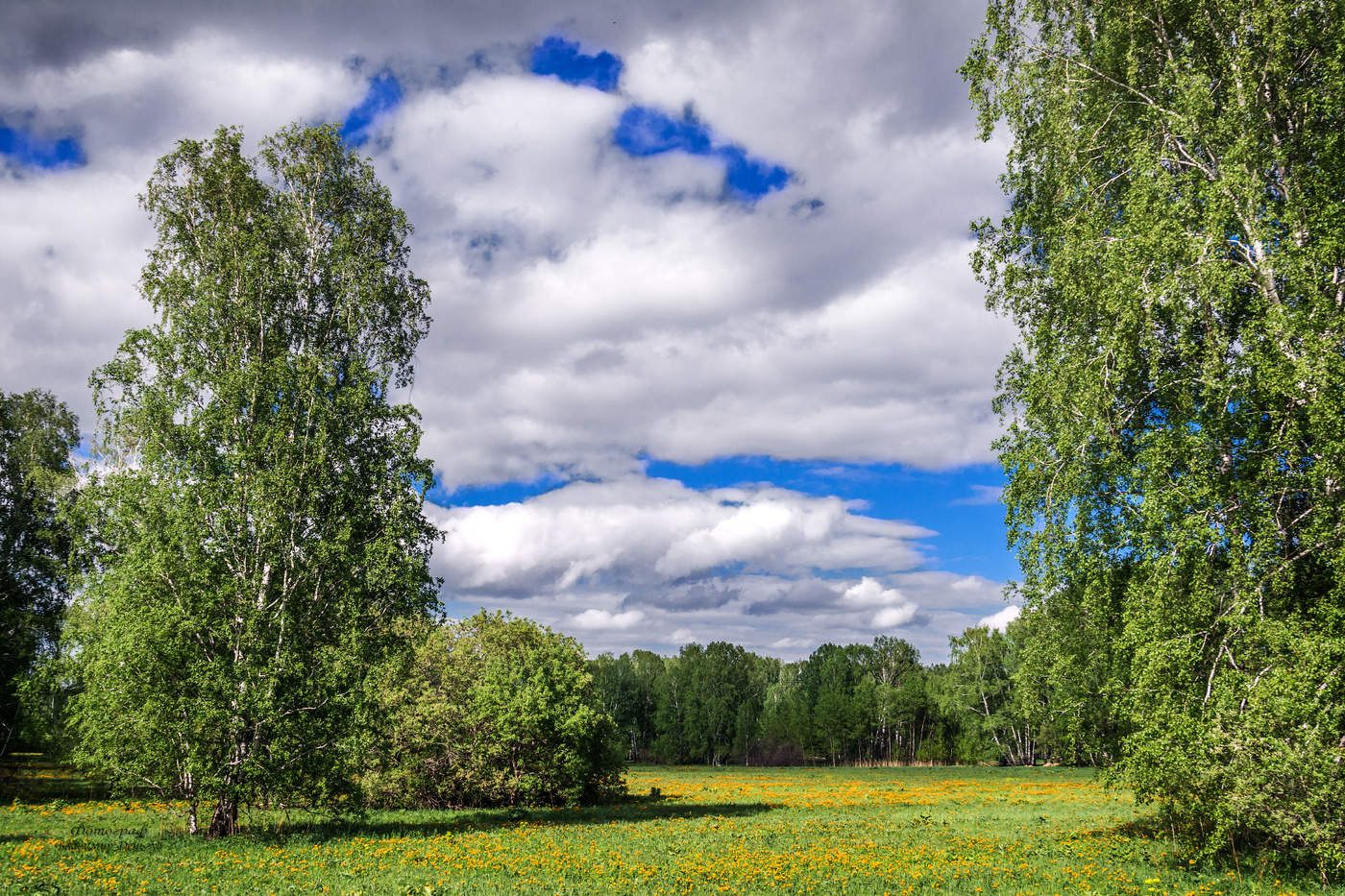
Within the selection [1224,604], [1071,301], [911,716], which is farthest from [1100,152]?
[911,716]

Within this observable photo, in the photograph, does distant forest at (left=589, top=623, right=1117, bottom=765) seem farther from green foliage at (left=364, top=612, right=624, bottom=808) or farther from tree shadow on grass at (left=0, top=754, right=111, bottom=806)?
green foliage at (left=364, top=612, right=624, bottom=808)

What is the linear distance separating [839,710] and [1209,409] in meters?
99.5

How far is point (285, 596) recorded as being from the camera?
71.3ft

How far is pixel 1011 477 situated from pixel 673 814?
19348mm

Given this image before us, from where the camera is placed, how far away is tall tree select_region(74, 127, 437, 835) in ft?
65.1

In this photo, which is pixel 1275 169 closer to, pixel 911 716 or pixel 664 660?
pixel 911 716

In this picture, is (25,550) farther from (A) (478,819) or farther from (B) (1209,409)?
(B) (1209,409)

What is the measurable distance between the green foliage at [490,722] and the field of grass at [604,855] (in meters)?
1.99

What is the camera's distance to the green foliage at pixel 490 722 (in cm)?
3097

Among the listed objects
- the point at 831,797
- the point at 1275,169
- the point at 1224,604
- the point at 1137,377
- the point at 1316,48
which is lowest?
the point at 831,797

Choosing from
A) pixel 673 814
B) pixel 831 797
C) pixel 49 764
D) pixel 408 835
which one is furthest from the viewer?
pixel 49 764

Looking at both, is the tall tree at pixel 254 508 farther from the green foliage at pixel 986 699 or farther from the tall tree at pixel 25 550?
the green foliage at pixel 986 699

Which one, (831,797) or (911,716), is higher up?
(831,797)

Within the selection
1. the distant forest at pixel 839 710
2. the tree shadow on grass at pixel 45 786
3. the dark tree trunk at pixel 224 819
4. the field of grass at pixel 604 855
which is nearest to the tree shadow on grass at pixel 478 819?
the field of grass at pixel 604 855
